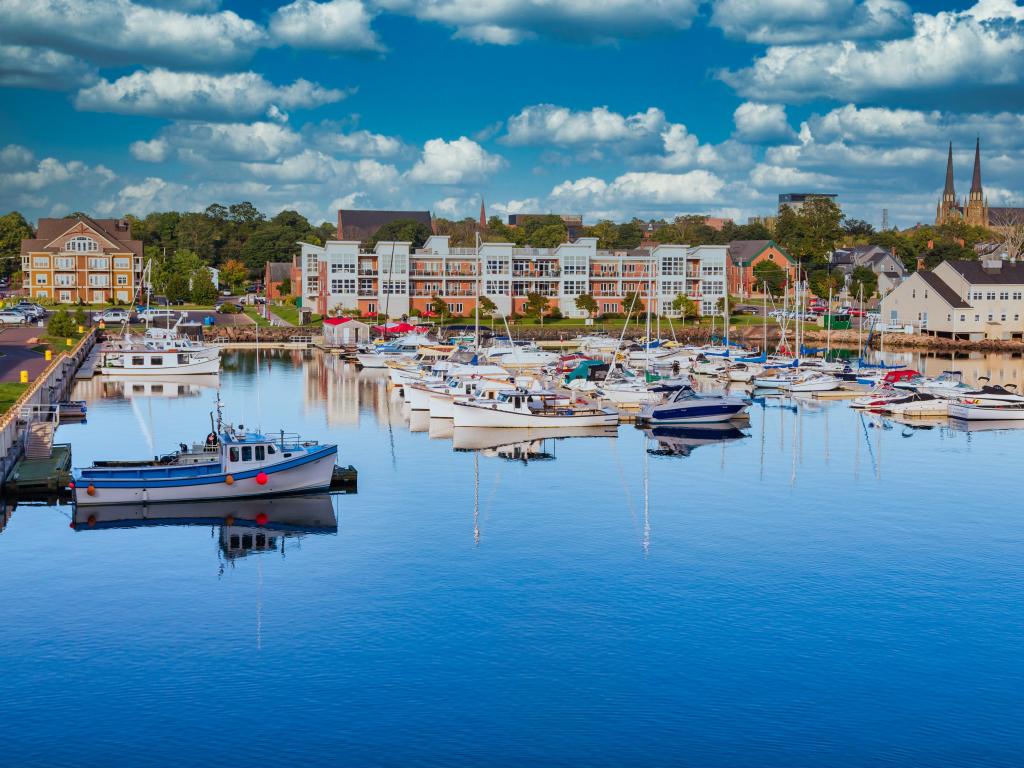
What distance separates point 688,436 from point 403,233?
113358mm

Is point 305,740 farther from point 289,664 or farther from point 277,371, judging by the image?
point 277,371

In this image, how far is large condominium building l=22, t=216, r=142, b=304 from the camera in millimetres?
145500

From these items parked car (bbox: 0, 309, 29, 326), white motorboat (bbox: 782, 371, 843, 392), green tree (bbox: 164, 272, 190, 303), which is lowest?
white motorboat (bbox: 782, 371, 843, 392)

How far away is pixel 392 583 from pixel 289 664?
666 centimetres

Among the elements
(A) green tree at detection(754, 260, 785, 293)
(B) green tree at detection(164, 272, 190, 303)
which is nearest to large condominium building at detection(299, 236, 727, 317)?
(B) green tree at detection(164, 272, 190, 303)

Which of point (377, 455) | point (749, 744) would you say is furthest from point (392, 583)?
point (377, 455)

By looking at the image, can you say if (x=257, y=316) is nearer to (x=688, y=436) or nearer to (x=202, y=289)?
(x=202, y=289)

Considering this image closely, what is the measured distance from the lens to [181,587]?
34188 millimetres

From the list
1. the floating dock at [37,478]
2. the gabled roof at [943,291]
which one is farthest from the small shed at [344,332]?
the floating dock at [37,478]

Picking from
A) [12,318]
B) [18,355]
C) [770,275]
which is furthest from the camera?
[770,275]

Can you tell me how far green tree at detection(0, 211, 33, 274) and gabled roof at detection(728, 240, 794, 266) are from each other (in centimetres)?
10364

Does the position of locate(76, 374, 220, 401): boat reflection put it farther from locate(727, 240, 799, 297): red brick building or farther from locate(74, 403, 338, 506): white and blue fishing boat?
locate(727, 240, 799, 297): red brick building

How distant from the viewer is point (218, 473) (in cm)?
4309

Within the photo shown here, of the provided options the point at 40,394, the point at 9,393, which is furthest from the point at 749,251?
the point at 9,393
